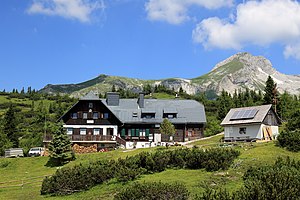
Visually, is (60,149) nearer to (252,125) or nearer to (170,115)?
(170,115)

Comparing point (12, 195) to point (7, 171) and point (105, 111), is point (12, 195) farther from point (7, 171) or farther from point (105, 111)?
point (105, 111)

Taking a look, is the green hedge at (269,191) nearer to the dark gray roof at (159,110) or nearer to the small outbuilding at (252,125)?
the small outbuilding at (252,125)

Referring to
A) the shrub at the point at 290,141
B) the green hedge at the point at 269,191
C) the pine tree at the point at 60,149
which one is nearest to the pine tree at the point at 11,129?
the pine tree at the point at 60,149

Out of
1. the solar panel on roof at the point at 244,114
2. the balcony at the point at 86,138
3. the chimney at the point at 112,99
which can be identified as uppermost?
the chimney at the point at 112,99

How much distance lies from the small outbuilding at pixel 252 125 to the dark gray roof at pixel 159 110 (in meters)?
7.48

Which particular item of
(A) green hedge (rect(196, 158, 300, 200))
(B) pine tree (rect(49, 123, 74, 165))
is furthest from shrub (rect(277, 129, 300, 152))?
(B) pine tree (rect(49, 123, 74, 165))

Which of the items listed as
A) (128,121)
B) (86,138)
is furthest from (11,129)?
(86,138)

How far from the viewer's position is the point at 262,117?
47.5 m

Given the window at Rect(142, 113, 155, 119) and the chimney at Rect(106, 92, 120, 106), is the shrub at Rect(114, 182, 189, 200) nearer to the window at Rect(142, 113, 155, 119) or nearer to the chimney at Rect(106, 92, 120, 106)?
the window at Rect(142, 113, 155, 119)

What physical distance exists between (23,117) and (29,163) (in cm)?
7718

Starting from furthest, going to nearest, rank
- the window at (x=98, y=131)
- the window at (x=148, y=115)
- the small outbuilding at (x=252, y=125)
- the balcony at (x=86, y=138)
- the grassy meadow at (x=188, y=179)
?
the window at (x=148, y=115)
the window at (x=98, y=131)
the balcony at (x=86, y=138)
the small outbuilding at (x=252, y=125)
the grassy meadow at (x=188, y=179)

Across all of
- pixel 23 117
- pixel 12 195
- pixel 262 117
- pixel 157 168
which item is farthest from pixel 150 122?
pixel 23 117

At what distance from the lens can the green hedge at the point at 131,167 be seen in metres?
26.2

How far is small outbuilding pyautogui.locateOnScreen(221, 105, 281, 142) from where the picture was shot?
4734 cm
